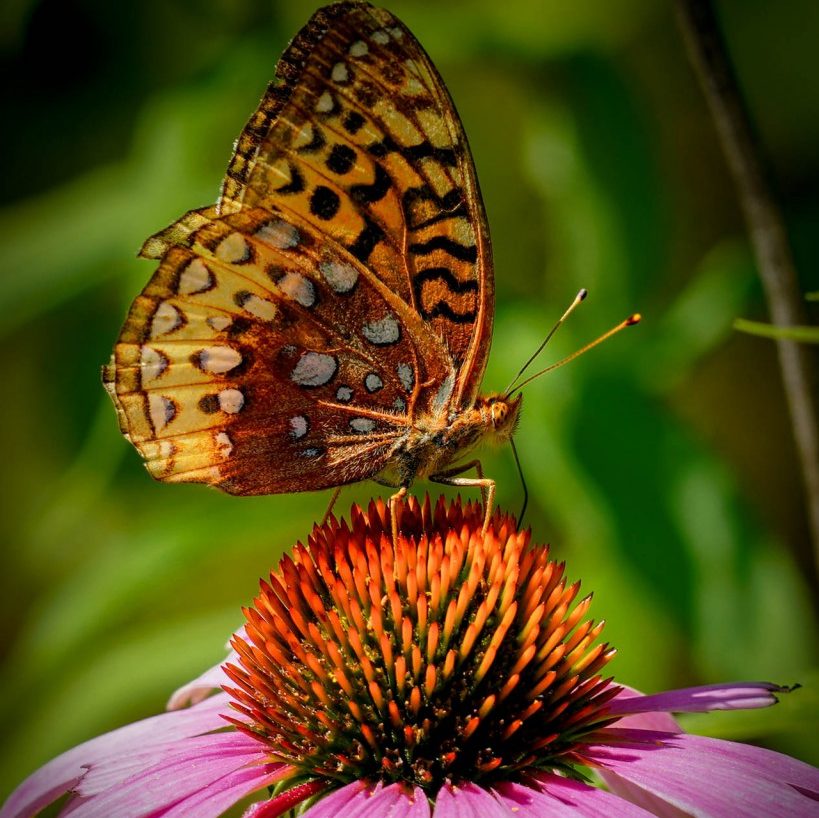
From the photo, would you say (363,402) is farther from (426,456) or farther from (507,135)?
(507,135)

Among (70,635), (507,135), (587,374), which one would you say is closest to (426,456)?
(587,374)

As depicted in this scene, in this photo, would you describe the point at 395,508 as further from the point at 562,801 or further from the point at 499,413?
the point at 562,801

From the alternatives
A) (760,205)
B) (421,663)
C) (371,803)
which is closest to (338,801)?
(371,803)

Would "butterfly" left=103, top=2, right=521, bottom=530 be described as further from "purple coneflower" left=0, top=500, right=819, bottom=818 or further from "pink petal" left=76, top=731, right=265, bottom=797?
"pink petal" left=76, top=731, right=265, bottom=797

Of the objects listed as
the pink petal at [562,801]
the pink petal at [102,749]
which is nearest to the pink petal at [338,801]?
the pink petal at [562,801]

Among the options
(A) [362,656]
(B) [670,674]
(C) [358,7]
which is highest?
(C) [358,7]

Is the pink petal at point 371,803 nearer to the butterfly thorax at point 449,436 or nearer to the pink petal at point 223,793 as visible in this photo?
the pink petal at point 223,793

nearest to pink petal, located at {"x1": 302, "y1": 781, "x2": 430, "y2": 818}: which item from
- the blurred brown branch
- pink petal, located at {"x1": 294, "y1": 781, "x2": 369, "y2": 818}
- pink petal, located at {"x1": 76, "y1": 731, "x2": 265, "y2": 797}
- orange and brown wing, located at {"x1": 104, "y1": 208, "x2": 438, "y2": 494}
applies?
pink petal, located at {"x1": 294, "y1": 781, "x2": 369, "y2": 818}
